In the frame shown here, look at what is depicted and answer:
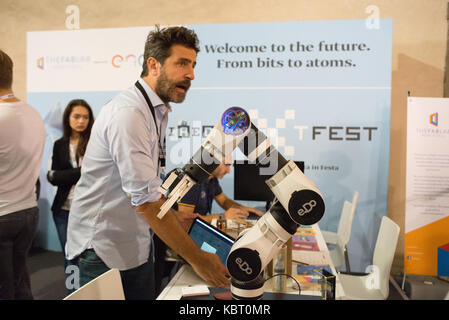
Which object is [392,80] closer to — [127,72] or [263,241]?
[127,72]

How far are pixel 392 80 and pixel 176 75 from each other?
2825mm

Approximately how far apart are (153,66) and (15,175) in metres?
1.05

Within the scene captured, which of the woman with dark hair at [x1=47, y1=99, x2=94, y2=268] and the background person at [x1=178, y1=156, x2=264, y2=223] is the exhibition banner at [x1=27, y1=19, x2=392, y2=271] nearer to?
the woman with dark hair at [x1=47, y1=99, x2=94, y2=268]

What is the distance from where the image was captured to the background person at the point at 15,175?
5.97 feet

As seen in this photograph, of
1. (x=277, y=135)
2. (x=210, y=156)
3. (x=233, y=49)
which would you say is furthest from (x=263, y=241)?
(x=233, y=49)

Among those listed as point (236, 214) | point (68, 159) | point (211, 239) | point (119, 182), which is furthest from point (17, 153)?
point (236, 214)

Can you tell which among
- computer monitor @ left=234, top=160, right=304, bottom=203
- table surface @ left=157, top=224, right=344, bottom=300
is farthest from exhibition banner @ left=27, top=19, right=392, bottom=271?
table surface @ left=157, top=224, right=344, bottom=300

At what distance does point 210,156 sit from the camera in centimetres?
89

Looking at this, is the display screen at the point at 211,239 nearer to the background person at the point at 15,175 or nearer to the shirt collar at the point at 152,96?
the shirt collar at the point at 152,96

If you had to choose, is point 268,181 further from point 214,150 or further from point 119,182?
point 119,182

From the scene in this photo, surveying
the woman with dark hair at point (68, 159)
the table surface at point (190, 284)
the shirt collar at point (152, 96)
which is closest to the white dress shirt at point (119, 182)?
the shirt collar at point (152, 96)

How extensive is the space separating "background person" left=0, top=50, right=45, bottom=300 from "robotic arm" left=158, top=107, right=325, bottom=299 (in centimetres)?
137

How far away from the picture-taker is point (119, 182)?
1452mm

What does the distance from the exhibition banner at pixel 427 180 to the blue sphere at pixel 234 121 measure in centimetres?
249
